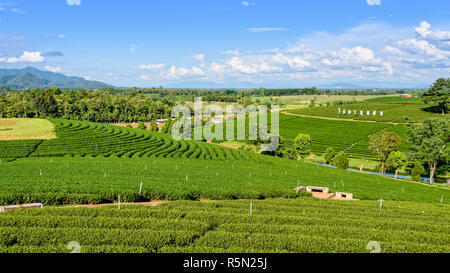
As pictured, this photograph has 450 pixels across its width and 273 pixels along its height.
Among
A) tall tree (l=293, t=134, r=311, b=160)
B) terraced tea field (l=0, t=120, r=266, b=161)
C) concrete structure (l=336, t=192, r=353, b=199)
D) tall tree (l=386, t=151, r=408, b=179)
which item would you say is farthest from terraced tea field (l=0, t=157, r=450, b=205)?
tall tree (l=293, t=134, r=311, b=160)

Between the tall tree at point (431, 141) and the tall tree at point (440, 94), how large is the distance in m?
77.8

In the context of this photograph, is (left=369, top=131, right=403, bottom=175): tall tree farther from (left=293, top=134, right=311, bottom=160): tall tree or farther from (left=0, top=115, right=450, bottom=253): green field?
(left=0, top=115, right=450, bottom=253): green field

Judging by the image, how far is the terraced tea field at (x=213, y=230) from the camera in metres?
12.8

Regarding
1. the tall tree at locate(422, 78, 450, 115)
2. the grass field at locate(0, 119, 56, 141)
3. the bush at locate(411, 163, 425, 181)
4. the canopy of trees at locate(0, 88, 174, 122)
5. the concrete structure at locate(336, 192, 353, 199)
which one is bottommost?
the bush at locate(411, 163, 425, 181)

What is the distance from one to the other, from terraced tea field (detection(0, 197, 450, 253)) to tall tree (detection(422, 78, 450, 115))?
11965cm

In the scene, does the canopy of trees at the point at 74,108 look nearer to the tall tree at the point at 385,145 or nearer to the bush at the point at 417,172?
the tall tree at the point at 385,145

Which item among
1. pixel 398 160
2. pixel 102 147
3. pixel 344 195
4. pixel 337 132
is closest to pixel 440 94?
pixel 337 132

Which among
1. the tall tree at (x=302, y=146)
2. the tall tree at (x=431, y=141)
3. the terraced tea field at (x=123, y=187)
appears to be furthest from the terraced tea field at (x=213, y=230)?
the tall tree at (x=302, y=146)

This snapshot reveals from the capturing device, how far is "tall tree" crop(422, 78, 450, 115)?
113562 mm

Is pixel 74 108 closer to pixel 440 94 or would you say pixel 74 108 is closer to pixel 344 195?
pixel 344 195

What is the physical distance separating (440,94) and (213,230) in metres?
139
